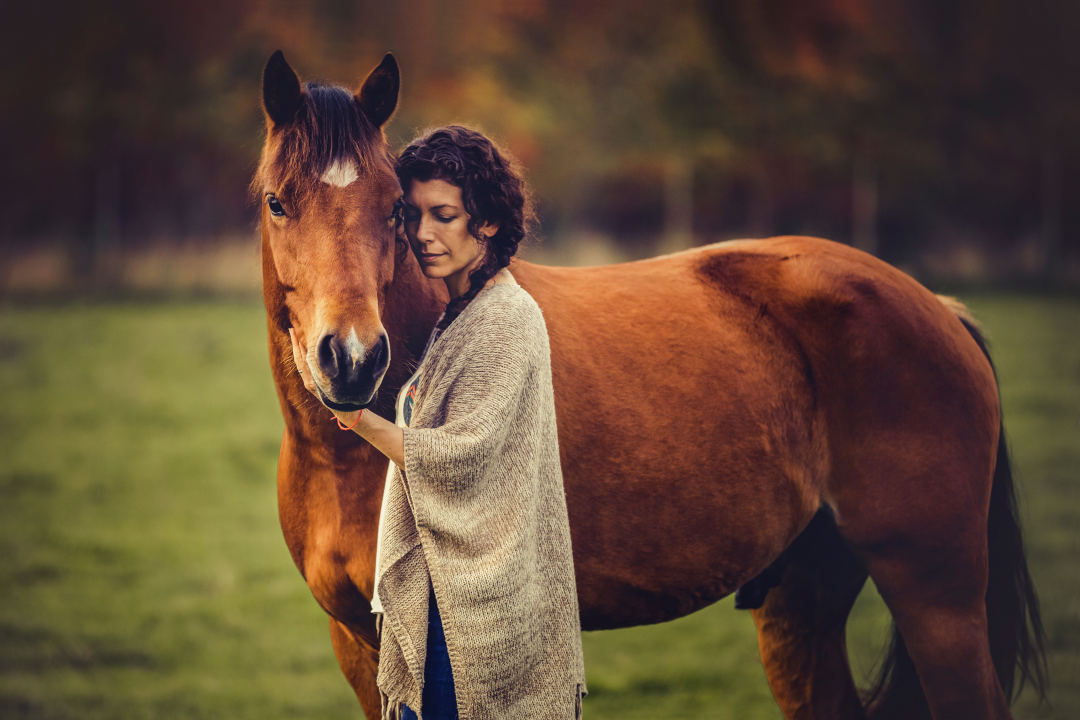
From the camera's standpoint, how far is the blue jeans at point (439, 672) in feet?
6.72

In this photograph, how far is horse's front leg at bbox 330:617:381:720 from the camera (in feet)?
8.20

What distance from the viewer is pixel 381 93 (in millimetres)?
2182

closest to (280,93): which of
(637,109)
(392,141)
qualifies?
(392,141)

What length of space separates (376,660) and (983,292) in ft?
60.2

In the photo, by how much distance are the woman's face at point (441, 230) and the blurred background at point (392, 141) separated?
14.0 ft

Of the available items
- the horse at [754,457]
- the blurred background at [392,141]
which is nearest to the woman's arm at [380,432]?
the horse at [754,457]

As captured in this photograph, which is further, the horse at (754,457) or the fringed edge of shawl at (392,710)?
the horse at (754,457)

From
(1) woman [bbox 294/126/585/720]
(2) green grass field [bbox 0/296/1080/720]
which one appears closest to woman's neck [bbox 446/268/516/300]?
(1) woman [bbox 294/126/585/720]

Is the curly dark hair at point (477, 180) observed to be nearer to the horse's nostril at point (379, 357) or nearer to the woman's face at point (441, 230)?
the woman's face at point (441, 230)

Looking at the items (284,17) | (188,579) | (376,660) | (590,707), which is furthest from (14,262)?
(376,660)

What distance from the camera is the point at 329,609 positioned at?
2328mm

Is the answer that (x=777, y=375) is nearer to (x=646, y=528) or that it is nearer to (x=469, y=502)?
(x=646, y=528)

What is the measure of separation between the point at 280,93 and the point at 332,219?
368mm

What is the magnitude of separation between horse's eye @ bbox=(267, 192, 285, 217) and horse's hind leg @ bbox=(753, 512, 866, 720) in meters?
2.03
